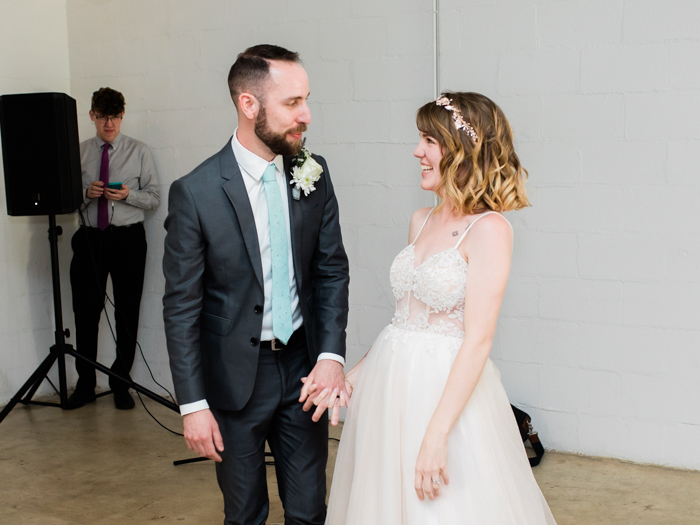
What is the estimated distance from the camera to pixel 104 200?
4133 mm

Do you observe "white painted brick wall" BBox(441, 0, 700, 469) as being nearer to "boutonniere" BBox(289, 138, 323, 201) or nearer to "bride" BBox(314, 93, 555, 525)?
"bride" BBox(314, 93, 555, 525)

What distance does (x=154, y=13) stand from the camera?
411 cm

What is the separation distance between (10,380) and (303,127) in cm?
334

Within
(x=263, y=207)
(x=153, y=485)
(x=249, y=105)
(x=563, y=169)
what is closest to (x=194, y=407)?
(x=263, y=207)

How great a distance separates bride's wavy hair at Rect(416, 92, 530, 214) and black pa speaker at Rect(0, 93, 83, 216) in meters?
2.69

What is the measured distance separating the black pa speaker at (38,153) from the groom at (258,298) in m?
2.31

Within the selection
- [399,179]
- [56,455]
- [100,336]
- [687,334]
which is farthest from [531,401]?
[100,336]

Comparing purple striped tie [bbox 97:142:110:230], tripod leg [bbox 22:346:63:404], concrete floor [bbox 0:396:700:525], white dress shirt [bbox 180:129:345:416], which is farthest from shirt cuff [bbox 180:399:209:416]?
purple striped tie [bbox 97:142:110:230]

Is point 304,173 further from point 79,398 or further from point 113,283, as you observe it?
point 79,398

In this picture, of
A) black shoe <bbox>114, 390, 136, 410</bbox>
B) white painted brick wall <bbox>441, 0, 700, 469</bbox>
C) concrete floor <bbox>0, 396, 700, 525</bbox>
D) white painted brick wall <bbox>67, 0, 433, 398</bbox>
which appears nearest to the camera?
concrete floor <bbox>0, 396, 700, 525</bbox>

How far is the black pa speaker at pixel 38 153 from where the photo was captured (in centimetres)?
375

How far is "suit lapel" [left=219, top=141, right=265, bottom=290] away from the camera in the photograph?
69.1 inches

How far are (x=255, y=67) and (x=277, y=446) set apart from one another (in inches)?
40.6

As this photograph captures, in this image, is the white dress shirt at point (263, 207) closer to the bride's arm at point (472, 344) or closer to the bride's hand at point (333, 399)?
the bride's hand at point (333, 399)
